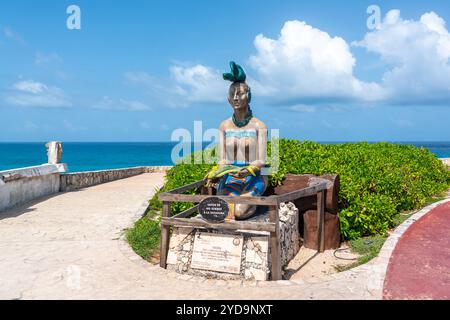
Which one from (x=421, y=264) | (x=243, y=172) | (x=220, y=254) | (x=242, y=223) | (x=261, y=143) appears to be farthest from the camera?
(x=261, y=143)

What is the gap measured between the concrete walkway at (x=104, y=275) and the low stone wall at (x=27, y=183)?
1871 millimetres

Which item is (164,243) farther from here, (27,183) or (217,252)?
(27,183)

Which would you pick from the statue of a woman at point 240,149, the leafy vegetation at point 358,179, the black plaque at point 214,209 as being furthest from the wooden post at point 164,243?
the leafy vegetation at point 358,179

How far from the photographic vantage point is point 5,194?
34.4ft

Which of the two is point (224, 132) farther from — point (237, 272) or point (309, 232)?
point (309, 232)

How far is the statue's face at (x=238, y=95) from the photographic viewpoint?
635 cm

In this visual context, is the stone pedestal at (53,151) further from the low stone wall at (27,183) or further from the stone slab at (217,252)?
the stone slab at (217,252)

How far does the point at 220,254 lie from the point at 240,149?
1793 mm

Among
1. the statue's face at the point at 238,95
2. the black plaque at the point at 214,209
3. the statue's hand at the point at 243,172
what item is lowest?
the black plaque at the point at 214,209

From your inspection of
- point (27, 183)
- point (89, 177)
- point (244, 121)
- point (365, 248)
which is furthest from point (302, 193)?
→ point (89, 177)

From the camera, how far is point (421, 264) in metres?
5.94

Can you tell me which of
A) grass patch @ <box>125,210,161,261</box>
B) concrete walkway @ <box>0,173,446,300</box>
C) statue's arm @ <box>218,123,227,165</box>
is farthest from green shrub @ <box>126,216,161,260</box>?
statue's arm @ <box>218,123,227,165</box>
